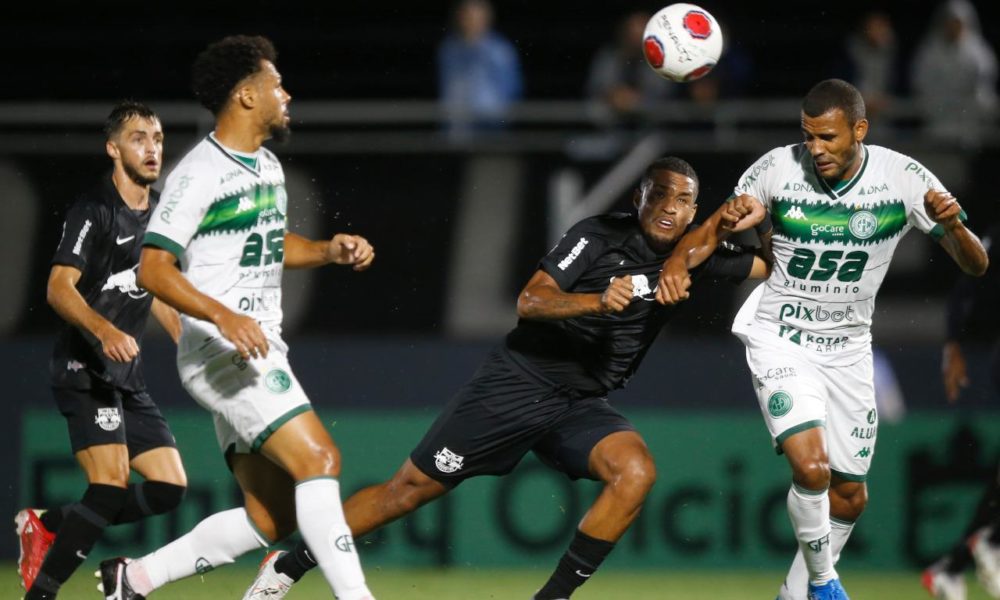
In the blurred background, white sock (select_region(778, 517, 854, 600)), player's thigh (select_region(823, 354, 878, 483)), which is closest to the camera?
player's thigh (select_region(823, 354, 878, 483))

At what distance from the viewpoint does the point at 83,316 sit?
21.6ft

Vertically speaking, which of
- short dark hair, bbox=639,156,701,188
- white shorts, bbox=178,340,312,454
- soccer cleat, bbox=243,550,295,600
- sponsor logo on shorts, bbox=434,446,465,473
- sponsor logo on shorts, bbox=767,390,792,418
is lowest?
soccer cleat, bbox=243,550,295,600

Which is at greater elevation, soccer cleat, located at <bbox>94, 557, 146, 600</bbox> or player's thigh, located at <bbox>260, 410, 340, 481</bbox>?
player's thigh, located at <bbox>260, 410, 340, 481</bbox>

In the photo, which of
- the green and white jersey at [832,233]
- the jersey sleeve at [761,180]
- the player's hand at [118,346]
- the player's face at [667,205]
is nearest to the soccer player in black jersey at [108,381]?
the player's hand at [118,346]

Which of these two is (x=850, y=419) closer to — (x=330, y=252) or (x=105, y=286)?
(x=330, y=252)

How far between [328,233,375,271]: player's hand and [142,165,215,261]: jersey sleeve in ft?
1.92

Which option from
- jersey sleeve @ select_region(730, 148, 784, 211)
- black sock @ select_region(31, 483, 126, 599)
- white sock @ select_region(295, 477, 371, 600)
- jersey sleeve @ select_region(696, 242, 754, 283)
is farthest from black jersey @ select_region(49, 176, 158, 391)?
jersey sleeve @ select_region(730, 148, 784, 211)

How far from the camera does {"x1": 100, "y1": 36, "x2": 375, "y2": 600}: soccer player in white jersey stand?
5.59 metres

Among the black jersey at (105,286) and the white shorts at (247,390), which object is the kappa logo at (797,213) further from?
the black jersey at (105,286)

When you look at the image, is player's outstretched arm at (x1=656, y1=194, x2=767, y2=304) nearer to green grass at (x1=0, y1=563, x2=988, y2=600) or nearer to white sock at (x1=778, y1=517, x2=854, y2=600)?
white sock at (x1=778, y1=517, x2=854, y2=600)

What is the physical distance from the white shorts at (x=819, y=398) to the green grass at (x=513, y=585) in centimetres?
166

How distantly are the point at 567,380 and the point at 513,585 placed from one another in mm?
2264

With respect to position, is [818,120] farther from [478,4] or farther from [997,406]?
[478,4]

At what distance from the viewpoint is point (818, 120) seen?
255 inches
